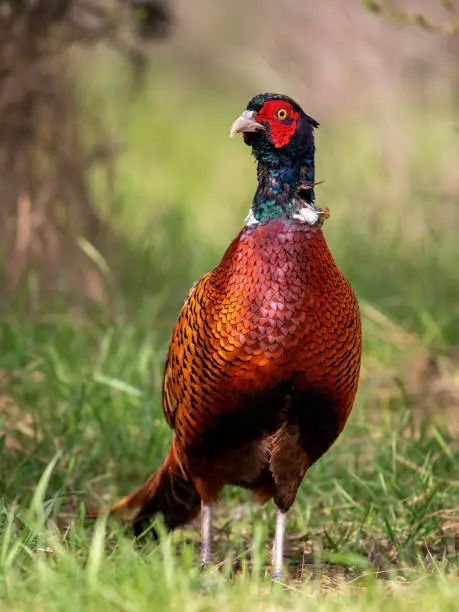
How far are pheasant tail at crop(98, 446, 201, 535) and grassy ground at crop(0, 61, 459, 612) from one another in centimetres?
10

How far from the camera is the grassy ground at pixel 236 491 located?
2891mm

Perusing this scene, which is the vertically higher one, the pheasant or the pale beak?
the pale beak

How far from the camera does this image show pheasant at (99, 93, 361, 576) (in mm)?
3244

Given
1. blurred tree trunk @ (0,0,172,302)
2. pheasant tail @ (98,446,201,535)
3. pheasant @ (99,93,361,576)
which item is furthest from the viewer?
blurred tree trunk @ (0,0,172,302)

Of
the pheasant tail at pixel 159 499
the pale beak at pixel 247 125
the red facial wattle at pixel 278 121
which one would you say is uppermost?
the red facial wattle at pixel 278 121

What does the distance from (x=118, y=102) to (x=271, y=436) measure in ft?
A: 9.72

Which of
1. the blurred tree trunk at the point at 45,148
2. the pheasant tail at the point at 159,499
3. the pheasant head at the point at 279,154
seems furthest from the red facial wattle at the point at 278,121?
the blurred tree trunk at the point at 45,148

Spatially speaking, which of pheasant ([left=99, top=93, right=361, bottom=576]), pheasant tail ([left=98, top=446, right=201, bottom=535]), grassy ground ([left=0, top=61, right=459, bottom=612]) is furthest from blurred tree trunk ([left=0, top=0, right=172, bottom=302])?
pheasant ([left=99, top=93, right=361, bottom=576])

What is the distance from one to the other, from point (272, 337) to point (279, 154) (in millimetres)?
546

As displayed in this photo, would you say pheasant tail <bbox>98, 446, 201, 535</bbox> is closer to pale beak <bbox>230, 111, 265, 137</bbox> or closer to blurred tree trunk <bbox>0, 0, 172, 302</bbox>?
pale beak <bbox>230, 111, 265, 137</bbox>

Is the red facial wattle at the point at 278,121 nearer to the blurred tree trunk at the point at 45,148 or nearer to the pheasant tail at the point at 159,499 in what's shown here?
the pheasant tail at the point at 159,499

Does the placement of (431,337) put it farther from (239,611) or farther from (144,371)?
(239,611)

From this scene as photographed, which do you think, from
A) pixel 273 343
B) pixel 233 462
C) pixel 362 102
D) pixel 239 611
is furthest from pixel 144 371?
pixel 362 102

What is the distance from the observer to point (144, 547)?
3416 mm
